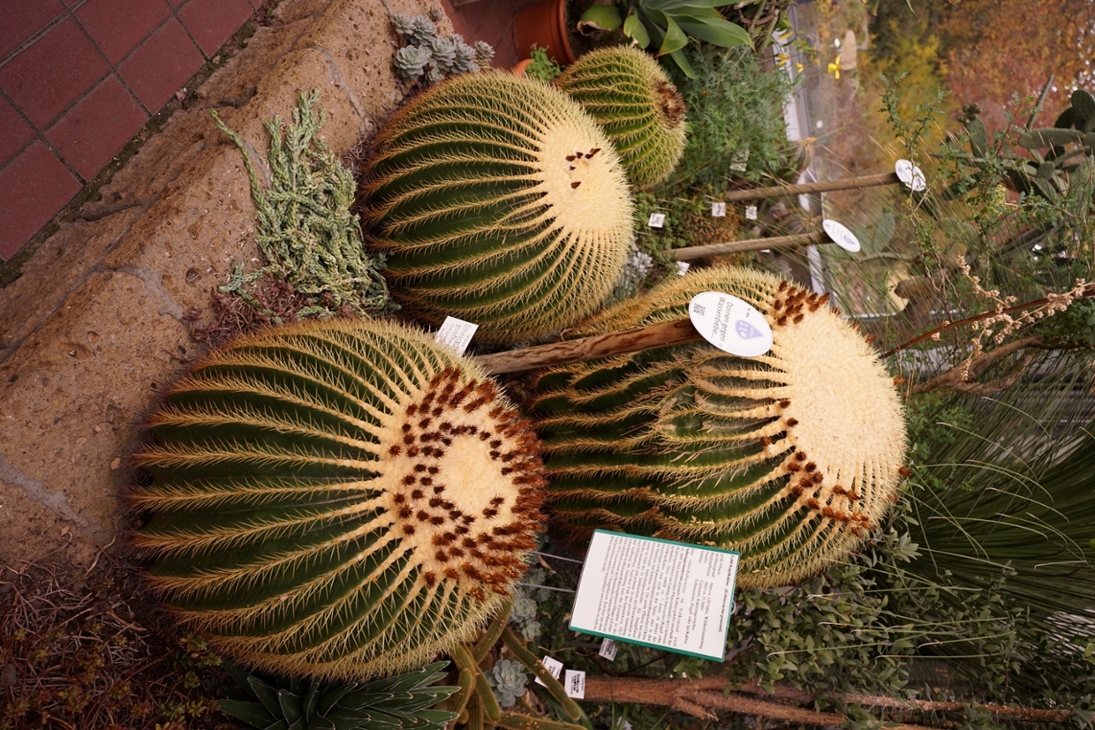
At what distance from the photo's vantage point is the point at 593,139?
2.12 m

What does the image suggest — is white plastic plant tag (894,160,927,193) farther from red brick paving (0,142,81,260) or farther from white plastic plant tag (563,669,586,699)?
red brick paving (0,142,81,260)

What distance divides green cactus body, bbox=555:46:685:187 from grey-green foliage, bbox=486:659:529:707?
1.83m

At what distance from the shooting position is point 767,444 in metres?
1.61

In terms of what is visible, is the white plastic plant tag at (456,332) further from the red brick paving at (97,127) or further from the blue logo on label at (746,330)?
the red brick paving at (97,127)

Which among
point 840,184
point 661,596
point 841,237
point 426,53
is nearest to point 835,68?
point 840,184

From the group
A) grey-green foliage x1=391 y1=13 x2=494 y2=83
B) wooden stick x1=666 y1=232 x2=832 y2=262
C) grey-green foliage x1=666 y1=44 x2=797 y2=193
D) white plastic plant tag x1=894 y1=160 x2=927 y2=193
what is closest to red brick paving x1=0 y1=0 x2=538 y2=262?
grey-green foliage x1=391 y1=13 x2=494 y2=83

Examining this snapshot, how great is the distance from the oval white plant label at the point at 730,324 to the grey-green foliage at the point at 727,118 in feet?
6.35

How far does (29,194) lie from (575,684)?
1847 millimetres

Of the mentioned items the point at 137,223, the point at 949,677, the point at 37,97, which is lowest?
the point at 949,677

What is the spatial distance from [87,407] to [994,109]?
427 centimetres

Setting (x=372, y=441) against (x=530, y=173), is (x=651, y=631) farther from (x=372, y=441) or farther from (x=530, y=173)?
(x=530, y=173)

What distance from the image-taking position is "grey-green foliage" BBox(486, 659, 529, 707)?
1848mm

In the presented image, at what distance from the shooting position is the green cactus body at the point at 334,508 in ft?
4.29

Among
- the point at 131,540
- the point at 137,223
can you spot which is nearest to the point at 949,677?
the point at 131,540
